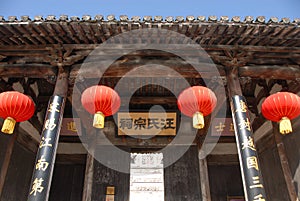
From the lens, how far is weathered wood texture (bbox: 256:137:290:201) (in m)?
6.21

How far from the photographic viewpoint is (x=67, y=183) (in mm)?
7484

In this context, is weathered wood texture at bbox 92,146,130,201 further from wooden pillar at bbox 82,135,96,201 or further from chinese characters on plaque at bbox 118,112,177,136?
chinese characters on plaque at bbox 118,112,177,136

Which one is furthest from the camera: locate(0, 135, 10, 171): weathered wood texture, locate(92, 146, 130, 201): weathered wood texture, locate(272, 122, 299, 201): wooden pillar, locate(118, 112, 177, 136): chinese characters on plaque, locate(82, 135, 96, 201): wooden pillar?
locate(118, 112, 177, 136): chinese characters on plaque

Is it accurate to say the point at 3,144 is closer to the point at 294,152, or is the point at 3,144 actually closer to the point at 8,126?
the point at 8,126

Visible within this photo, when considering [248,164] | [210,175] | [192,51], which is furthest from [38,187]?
[210,175]

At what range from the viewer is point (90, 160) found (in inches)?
272

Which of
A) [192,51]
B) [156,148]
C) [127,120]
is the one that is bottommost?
[156,148]

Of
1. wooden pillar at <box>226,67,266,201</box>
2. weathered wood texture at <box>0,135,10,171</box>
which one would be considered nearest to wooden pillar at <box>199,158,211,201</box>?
wooden pillar at <box>226,67,266,201</box>

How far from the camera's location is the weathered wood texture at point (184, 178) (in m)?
6.55

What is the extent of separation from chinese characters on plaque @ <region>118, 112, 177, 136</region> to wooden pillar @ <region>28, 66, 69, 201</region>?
2489 millimetres

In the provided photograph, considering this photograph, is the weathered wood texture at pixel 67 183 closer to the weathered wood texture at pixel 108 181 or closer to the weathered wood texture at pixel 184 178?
the weathered wood texture at pixel 108 181

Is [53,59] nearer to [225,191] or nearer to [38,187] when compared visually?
[38,187]

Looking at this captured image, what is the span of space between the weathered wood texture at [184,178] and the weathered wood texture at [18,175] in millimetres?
3754

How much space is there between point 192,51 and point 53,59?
2751 mm
